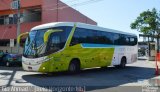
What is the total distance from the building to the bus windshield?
17482 mm

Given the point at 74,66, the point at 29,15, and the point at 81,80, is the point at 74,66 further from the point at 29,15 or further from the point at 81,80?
the point at 29,15

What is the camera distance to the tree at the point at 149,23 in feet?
206

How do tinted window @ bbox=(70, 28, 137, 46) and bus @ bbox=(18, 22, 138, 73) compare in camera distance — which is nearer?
bus @ bbox=(18, 22, 138, 73)

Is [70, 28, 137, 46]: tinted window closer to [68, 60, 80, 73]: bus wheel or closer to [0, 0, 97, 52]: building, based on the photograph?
[68, 60, 80, 73]: bus wheel

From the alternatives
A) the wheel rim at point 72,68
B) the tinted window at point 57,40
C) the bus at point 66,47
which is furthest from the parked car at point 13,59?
the tinted window at point 57,40

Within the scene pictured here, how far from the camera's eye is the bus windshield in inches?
676

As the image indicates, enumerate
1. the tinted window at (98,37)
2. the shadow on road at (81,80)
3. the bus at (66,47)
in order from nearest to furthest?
the shadow on road at (81,80) < the bus at (66,47) < the tinted window at (98,37)

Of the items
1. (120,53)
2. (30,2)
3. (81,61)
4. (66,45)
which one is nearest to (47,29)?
(66,45)

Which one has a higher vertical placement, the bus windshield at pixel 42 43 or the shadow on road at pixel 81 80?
the bus windshield at pixel 42 43

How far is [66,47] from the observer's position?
18125 mm

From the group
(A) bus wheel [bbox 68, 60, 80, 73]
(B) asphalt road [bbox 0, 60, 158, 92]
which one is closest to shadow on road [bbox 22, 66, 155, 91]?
(B) asphalt road [bbox 0, 60, 158, 92]

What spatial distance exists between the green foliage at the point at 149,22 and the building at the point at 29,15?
25.5m

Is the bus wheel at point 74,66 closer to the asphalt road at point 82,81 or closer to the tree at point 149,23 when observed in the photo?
the asphalt road at point 82,81

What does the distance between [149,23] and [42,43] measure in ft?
160
